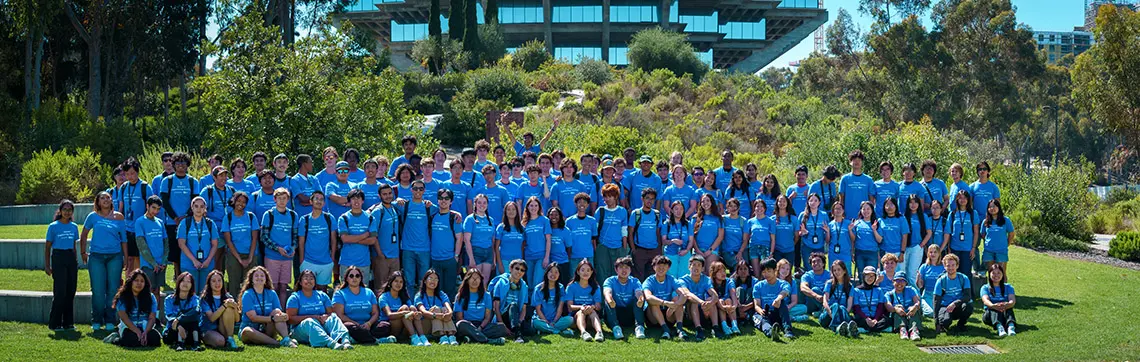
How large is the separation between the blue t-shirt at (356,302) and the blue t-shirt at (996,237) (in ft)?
24.7

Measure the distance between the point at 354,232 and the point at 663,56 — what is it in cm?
3797

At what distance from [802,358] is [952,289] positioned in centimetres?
261

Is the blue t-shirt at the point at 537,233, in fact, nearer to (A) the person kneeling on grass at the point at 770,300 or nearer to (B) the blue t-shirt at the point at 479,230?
(B) the blue t-shirt at the point at 479,230

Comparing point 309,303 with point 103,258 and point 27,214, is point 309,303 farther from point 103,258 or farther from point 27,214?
point 27,214

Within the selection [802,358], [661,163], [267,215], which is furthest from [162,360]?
[661,163]

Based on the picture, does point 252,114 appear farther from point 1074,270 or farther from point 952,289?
point 1074,270

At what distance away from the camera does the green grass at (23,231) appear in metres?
14.9

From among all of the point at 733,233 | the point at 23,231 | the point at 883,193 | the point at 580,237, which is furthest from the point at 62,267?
the point at 883,193

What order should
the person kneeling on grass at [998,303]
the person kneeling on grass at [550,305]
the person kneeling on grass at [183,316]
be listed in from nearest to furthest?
the person kneeling on grass at [183,316], the person kneeling on grass at [550,305], the person kneeling on grass at [998,303]

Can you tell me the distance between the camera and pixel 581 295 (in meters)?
10.9

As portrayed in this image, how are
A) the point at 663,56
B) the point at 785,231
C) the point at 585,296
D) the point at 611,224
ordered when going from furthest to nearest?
the point at 663,56, the point at 785,231, the point at 611,224, the point at 585,296

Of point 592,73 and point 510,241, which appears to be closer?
point 510,241

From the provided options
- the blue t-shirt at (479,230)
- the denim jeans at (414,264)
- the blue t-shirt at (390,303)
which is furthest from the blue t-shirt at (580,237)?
the blue t-shirt at (390,303)

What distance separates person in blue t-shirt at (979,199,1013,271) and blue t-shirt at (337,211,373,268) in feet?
24.5
